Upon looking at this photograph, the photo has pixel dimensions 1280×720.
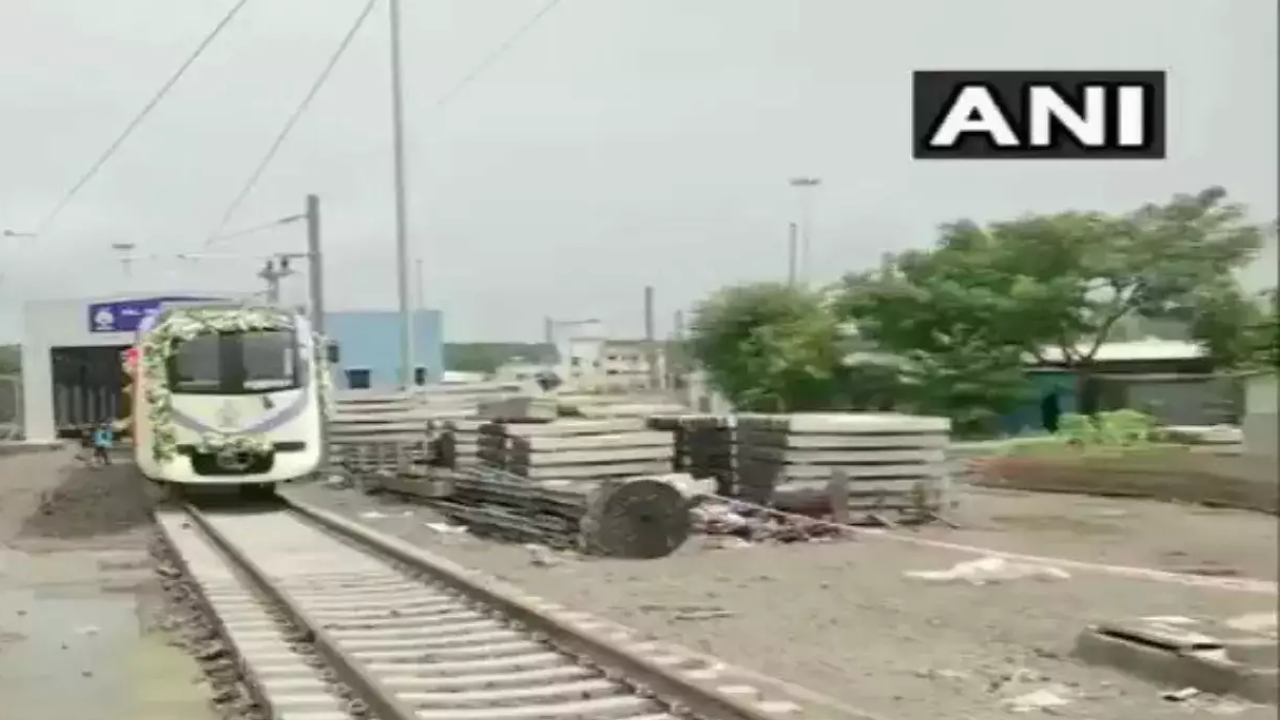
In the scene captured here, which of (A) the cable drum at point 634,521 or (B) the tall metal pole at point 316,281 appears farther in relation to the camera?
(A) the cable drum at point 634,521

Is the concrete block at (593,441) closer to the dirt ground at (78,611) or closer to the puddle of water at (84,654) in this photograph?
the dirt ground at (78,611)

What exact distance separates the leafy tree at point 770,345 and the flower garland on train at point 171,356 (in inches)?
254

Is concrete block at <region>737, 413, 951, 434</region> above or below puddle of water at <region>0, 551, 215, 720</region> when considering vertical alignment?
above

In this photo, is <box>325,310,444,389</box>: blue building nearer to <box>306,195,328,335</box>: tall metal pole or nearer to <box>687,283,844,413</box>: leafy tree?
<box>306,195,328,335</box>: tall metal pole

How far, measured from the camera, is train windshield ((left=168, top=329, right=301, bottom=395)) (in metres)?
14.7

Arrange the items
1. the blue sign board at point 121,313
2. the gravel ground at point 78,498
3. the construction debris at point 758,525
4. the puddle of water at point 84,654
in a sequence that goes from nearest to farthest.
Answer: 1. the puddle of water at point 84,654
2. the blue sign board at point 121,313
3. the gravel ground at point 78,498
4. the construction debris at point 758,525

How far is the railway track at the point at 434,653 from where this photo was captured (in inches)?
227

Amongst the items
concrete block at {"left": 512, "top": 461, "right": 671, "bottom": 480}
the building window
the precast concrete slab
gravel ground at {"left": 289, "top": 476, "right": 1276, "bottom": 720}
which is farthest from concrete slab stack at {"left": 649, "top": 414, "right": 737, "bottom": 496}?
the precast concrete slab

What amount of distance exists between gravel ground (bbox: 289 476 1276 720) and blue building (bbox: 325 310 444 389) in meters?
3.66

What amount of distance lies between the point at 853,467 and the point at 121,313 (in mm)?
5945

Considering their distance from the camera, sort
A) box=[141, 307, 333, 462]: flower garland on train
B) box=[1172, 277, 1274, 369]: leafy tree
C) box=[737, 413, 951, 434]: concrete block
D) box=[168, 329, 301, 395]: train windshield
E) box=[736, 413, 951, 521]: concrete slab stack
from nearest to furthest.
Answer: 1. box=[1172, 277, 1274, 369]: leafy tree
2. box=[737, 413, 951, 434]: concrete block
3. box=[736, 413, 951, 521]: concrete slab stack
4. box=[141, 307, 333, 462]: flower garland on train
5. box=[168, 329, 301, 395]: train windshield

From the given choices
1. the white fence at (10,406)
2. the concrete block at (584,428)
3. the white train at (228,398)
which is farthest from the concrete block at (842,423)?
the white fence at (10,406)

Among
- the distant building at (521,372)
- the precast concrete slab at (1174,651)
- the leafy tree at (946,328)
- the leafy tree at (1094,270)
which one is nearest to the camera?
the precast concrete slab at (1174,651)

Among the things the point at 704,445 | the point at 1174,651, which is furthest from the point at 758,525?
the point at 1174,651
